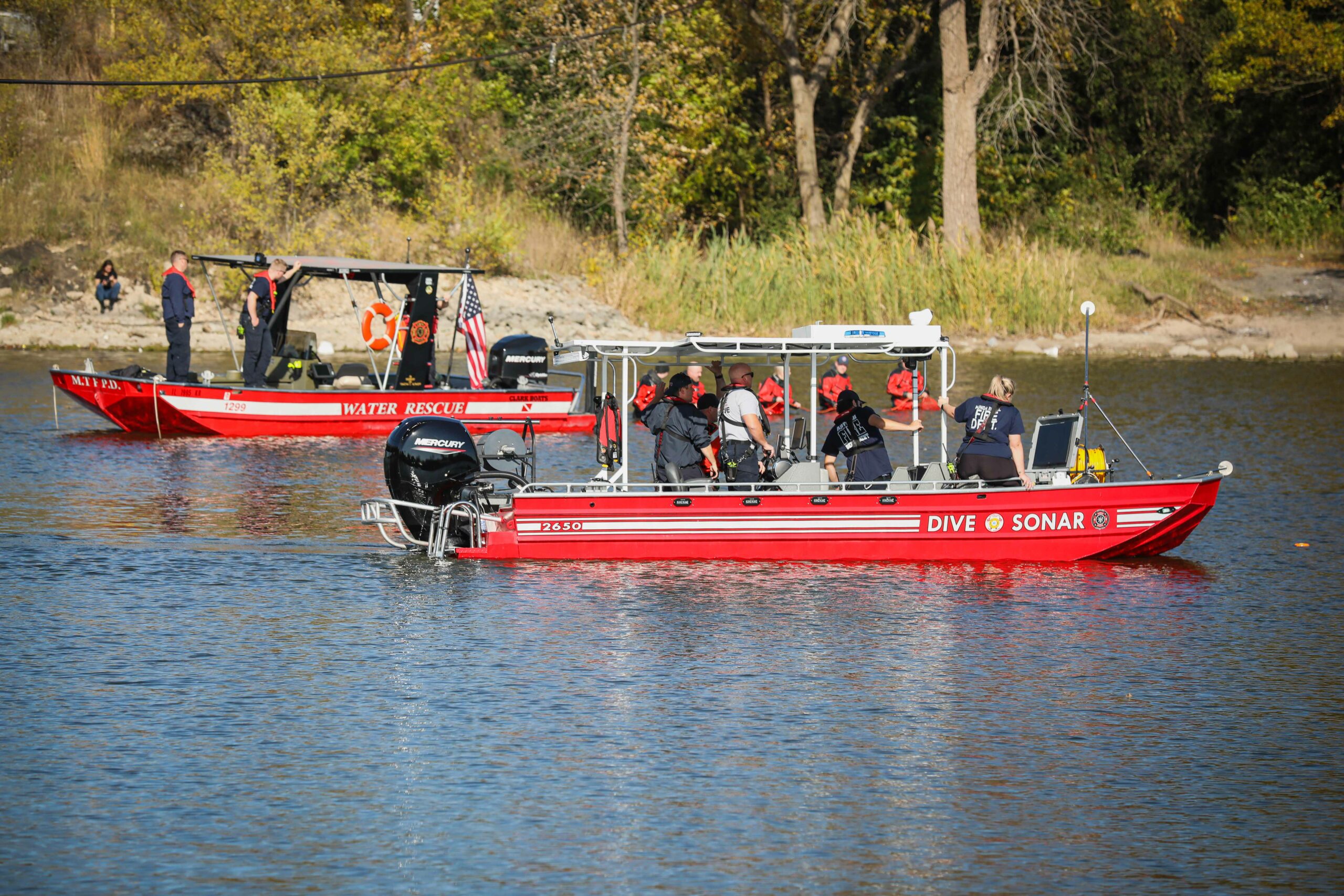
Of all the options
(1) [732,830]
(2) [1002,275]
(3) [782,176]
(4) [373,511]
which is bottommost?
(1) [732,830]

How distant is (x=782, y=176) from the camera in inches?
2036

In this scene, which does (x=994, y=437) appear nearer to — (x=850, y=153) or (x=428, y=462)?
(x=428, y=462)

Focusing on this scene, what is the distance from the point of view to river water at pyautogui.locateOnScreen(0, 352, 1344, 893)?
809 centimetres

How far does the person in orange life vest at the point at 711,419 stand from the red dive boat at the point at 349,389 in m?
8.20

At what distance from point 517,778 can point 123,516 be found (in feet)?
31.1

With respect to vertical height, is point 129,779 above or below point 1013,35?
below

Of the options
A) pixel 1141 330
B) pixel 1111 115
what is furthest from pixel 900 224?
pixel 1111 115

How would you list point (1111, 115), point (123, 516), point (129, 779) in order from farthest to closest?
point (1111, 115), point (123, 516), point (129, 779)

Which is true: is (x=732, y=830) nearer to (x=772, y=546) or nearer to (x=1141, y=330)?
(x=772, y=546)

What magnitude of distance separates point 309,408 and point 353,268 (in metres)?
2.25

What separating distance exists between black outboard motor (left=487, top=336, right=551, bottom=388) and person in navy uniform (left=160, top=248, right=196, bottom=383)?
4641 millimetres

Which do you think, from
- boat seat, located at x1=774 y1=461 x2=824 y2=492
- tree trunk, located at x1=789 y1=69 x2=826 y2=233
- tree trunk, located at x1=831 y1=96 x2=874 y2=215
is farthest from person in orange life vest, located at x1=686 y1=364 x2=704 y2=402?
tree trunk, located at x1=831 y1=96 x2=874 y2=215

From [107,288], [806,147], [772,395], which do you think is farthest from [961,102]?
[772,395]

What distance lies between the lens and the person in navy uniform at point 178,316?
24.5 metres
